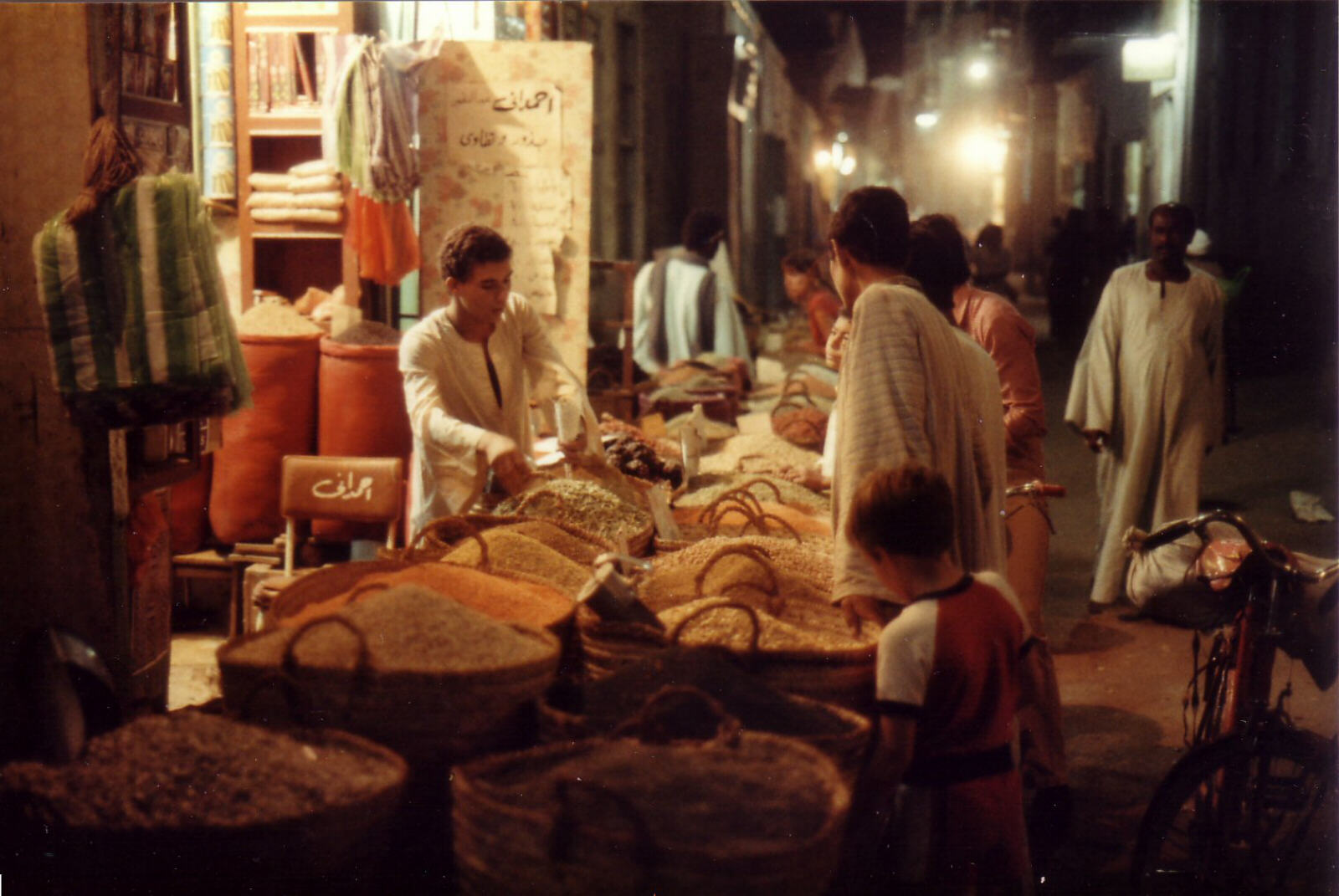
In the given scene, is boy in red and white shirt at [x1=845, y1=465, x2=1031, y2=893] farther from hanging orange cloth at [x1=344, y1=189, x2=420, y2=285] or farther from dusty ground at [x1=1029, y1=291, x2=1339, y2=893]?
hanging orange cloth at [x1=344, y1=189, x2=420, y2=285]

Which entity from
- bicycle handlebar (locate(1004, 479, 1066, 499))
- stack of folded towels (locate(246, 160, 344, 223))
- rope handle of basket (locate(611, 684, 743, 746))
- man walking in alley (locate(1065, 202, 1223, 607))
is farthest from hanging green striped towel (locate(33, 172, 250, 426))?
man walking in alley (locate(1065, 202, 1223, 607))

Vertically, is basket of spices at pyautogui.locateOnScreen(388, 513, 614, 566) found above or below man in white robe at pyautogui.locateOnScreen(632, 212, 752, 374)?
below

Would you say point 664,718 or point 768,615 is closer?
point 664,718

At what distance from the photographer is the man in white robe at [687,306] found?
10211 millimetres

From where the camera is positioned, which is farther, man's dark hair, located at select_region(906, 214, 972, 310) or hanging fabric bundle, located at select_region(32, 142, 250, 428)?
man's dark hair, located at select_region(906, 214, 972, 310)

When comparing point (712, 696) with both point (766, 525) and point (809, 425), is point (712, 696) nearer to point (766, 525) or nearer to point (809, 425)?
point (766, 525)

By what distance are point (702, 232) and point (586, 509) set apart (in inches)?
241

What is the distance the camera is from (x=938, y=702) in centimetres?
270

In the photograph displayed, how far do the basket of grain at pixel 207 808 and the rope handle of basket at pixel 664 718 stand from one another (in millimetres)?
418

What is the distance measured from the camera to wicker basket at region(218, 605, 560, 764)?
2512 mm

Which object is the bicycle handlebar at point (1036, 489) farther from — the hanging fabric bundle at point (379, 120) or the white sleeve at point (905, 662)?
the hanging fabric bundle at point (379, 120)

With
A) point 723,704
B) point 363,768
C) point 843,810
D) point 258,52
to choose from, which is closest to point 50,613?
point 363,768

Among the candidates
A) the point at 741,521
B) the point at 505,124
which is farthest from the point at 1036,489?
the point at 505,124

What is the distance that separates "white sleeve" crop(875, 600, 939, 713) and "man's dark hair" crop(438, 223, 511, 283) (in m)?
2.30
